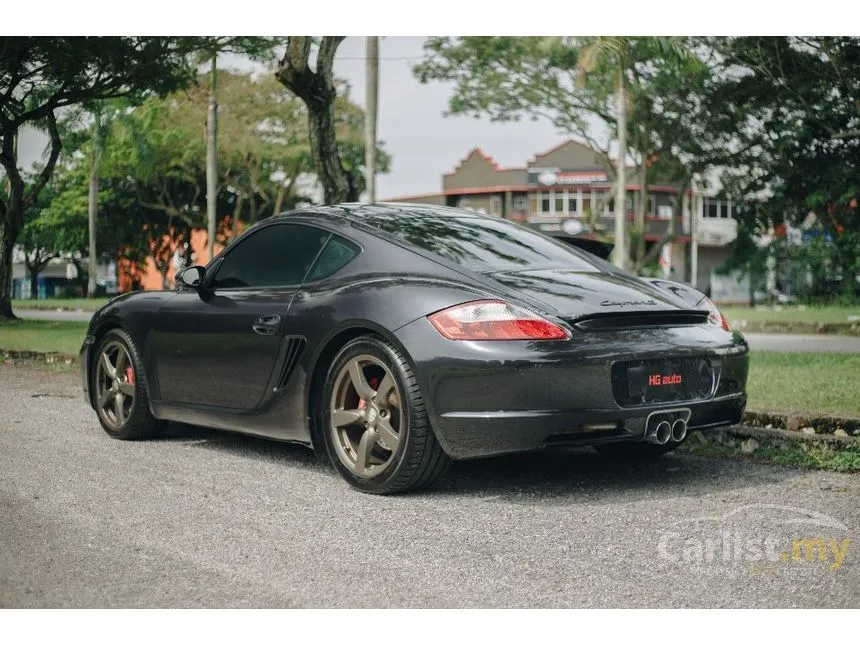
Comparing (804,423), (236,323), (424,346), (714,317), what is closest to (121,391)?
(236,323)

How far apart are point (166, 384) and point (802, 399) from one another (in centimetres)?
327

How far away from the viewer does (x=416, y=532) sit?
14.0 ft

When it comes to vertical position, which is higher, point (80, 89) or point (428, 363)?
point (80, 89)

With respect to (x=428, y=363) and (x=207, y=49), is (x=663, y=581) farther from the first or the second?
(x=207, y=49)

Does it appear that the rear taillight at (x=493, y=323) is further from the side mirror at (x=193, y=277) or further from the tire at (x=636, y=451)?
the side mirror at (x=193, y=277)

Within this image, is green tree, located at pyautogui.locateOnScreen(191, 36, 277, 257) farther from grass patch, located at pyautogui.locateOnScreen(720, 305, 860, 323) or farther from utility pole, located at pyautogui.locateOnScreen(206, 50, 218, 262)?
grass patch, located at pyautogui.locateOnScreen(720, 305, 860, 323)

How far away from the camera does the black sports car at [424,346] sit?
450 centimetres

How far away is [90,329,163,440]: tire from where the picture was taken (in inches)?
239

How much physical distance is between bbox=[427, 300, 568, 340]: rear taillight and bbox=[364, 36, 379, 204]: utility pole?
256 centimetres

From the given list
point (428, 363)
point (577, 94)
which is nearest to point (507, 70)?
point (577, 94)

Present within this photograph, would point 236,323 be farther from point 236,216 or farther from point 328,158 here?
point 328,158

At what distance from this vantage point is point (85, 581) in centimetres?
366
